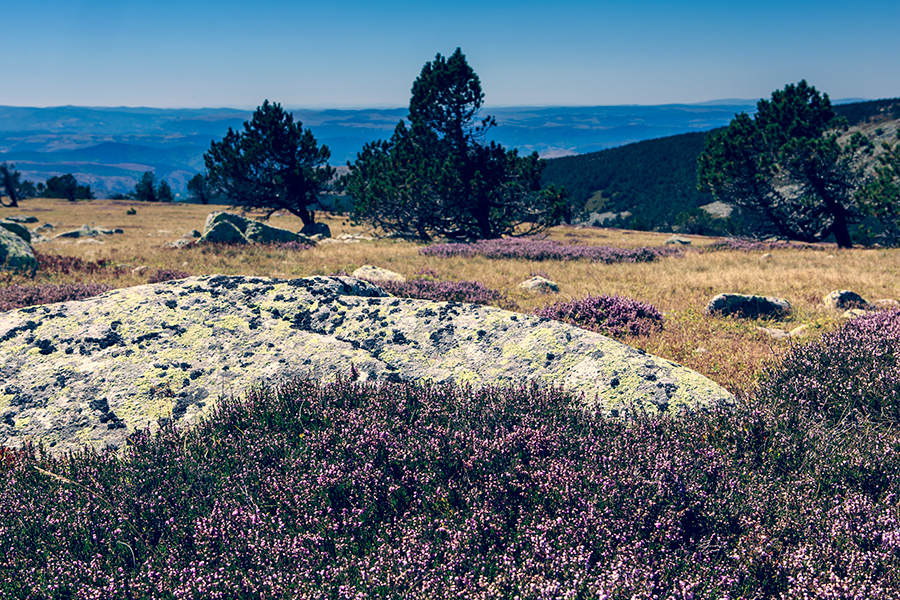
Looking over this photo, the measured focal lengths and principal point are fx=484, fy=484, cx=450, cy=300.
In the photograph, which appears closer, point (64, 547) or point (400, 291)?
point (64, 547)

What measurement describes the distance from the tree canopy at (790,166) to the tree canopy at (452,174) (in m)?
12.0

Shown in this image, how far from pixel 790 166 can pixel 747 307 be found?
24028 mm

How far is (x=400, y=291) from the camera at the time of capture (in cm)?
993

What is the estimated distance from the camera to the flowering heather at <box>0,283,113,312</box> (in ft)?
27.2

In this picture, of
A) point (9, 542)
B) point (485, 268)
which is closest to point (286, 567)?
point (9, 542)

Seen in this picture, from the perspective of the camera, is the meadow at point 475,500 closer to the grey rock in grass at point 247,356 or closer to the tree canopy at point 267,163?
the grey rock in grass at point 247,356

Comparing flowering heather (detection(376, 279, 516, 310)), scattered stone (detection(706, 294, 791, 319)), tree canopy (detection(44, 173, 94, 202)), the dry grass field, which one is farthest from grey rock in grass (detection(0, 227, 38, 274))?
tree canopy (detection(44, 173, 94, 202))

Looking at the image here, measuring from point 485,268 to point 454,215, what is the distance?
1137cm

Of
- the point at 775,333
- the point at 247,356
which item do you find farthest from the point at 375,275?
the point at 775,333

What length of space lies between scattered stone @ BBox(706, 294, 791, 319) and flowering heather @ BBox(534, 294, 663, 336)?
54.2 inches

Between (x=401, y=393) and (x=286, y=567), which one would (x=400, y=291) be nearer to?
(x=401, y=393)

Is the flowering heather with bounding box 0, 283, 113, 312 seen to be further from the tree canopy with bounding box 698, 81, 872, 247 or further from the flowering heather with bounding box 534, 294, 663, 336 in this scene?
the tree canopy with bounding box 698, 81, 872, 247

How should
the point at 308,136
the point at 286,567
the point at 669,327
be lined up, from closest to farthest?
the point at 286,567 < the point at 669,327 < the point at 308,136

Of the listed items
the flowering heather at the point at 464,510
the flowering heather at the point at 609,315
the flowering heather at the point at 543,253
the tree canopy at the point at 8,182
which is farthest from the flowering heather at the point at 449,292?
the tree canopy at the point at 8,182
